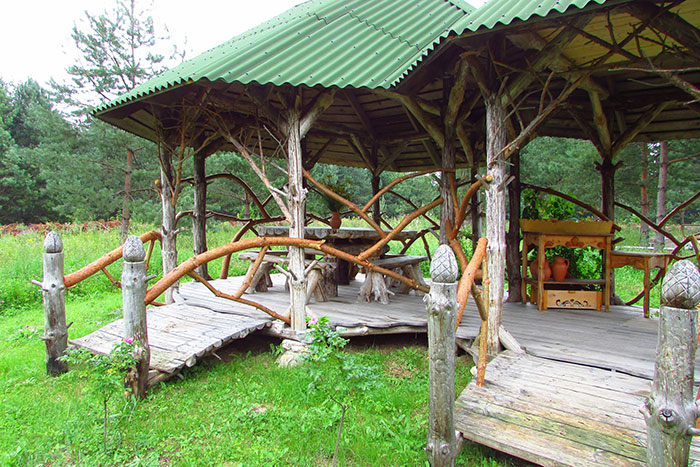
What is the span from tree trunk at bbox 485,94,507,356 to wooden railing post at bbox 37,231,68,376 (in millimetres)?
4062

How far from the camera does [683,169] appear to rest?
14680mm

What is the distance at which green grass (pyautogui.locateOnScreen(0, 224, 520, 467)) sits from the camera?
281cm

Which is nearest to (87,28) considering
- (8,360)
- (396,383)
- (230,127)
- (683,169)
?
(230,127)

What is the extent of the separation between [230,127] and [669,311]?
5419 millimetres

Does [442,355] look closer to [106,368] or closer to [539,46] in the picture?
[106,368]

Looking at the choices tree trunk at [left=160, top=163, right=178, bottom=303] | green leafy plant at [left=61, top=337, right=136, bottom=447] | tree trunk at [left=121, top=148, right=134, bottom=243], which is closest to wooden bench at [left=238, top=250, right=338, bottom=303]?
tree trunk at [left=160, top=163, right=178, bottom=303]

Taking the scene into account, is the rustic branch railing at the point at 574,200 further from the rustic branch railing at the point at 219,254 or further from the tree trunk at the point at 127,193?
the tree trunk at the point at 127,193

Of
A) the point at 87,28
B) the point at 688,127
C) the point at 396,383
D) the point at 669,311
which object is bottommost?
the point at 396,383

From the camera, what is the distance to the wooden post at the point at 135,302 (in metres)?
3.46

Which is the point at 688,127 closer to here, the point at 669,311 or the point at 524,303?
the point at 524,303

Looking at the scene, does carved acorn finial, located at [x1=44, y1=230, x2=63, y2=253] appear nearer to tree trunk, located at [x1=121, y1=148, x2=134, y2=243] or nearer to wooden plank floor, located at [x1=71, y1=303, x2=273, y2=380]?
wooden plank floor, located at [x1=71, y1=303, x2=273, y2=380]

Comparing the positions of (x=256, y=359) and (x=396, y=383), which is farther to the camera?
(x=256, y=359)

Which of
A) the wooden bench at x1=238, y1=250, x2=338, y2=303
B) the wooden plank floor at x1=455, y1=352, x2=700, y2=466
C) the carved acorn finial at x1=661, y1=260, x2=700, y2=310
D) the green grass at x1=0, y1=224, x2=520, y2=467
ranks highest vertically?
the carved acorn finial at x1=661, y1=260, x2=700, y2=310

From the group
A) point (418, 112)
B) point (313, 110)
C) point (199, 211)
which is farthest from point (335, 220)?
point (199, 211)
